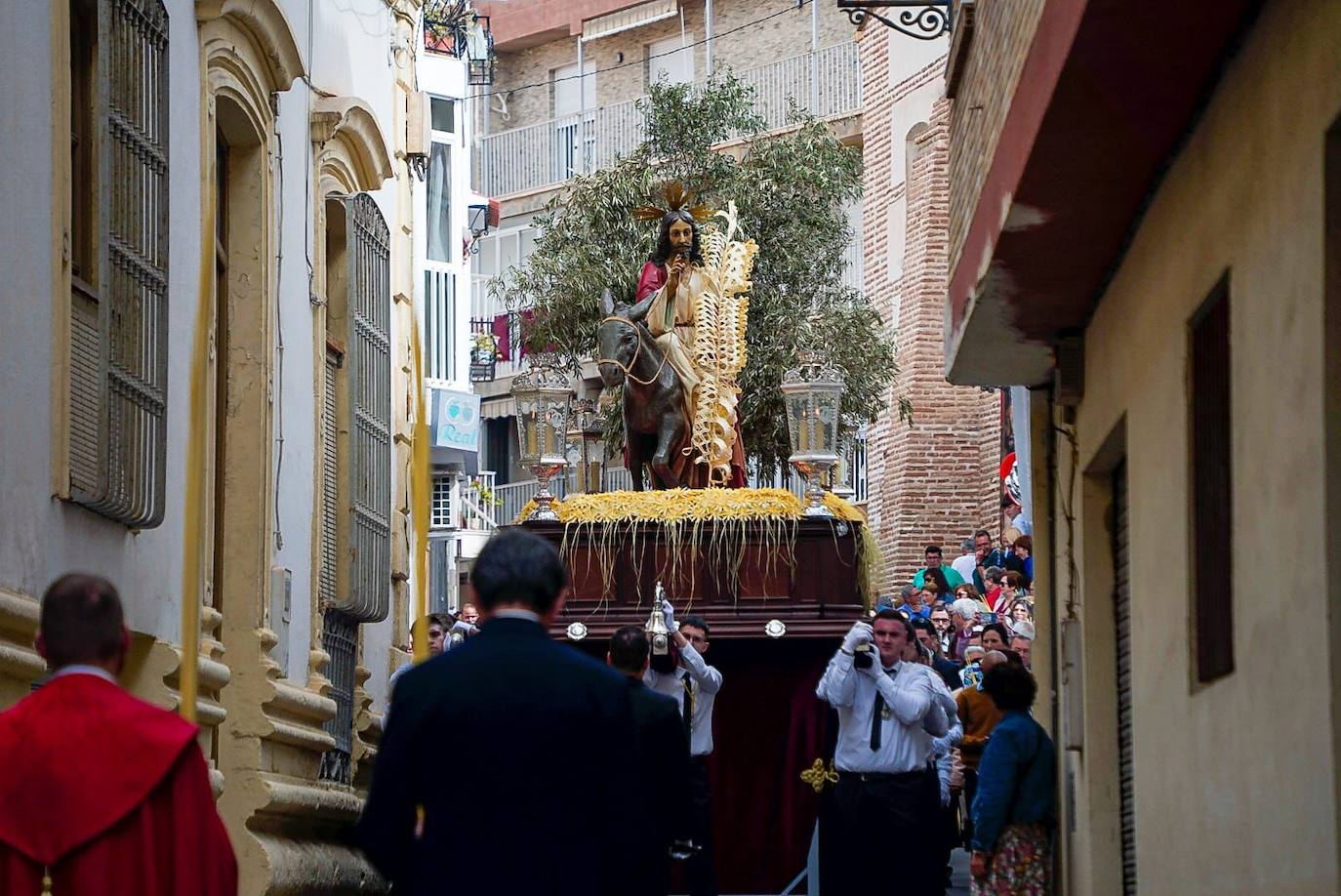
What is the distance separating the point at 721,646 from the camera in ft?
57.5

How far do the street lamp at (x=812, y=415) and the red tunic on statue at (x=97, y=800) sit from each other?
1272cm

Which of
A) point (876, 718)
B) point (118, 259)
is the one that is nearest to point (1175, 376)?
point (118, 259)

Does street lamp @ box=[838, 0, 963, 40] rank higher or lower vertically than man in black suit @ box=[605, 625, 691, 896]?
higher

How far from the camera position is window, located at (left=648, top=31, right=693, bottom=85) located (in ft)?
159

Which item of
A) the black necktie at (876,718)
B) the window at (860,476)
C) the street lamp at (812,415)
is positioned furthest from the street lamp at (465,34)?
the black necktie at (876,718)

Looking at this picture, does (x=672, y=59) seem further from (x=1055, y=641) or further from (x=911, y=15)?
(x=1055, y=641)

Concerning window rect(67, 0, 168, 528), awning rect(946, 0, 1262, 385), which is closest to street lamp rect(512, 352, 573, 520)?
awning rect(946, 0, 1262, 385)

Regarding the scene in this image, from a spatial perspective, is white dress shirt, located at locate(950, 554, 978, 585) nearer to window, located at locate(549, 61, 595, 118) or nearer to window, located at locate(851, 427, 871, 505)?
window, located at locate(851, 427, 871, 505)

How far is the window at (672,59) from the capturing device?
48.6 m

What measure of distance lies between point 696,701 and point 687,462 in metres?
4.89

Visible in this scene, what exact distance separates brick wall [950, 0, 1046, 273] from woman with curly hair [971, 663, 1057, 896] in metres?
2.23

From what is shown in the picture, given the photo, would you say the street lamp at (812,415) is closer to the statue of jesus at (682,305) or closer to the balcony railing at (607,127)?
the statue of jesus at (682,305)

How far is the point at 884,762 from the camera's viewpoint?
13484mm

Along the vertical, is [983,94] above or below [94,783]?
above
